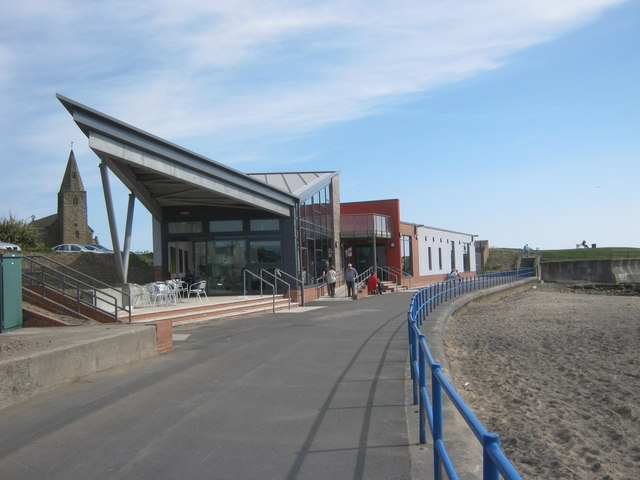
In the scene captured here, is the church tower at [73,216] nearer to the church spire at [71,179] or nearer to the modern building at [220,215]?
the church spire at [71,179]

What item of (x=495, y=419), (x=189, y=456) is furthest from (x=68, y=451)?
(x=495, y=419)

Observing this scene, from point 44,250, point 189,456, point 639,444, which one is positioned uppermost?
point 44,250

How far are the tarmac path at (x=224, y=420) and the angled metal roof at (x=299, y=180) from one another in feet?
51.2

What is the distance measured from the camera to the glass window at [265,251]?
76.0 ft

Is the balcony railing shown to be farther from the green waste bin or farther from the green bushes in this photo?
the green waste bin

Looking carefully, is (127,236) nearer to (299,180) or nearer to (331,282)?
(331,282)

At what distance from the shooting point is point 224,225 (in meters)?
23.5

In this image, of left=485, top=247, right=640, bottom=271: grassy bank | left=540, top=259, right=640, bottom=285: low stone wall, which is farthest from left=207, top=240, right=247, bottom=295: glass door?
left=485, top=247, right=640, bottom=271: grassy bank

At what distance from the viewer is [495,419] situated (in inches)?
304

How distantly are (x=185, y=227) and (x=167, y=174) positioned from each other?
732 cm

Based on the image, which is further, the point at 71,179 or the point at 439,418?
the point at 71,179

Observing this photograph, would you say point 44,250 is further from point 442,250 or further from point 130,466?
point 442,250

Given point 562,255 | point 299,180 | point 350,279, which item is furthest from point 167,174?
point 562,255

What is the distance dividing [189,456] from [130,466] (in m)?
0.49
